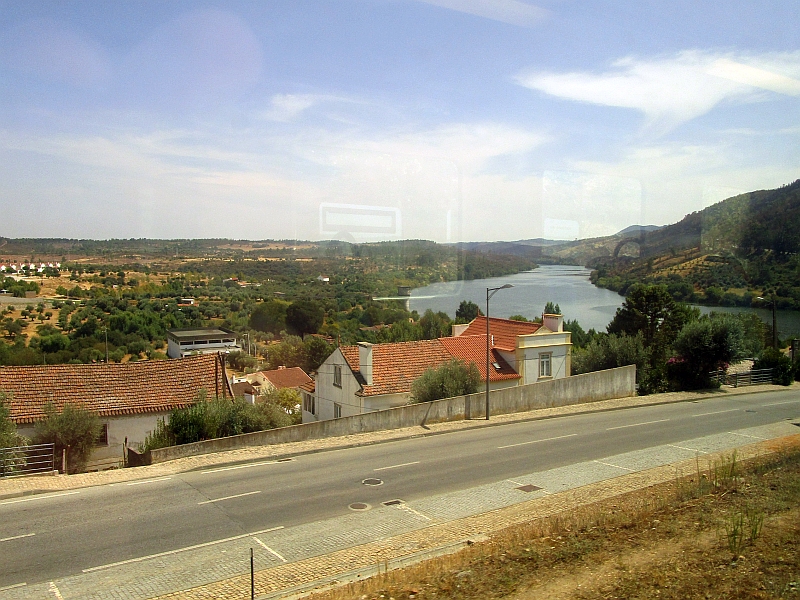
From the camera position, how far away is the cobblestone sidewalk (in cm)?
1284

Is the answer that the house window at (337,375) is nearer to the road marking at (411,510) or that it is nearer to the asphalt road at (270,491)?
the asphalt road at (270,491)

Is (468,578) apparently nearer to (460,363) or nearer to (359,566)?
(359,566)

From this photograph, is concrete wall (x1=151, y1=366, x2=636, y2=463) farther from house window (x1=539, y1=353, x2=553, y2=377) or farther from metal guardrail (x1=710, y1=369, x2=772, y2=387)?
metal guardrail (x1=710, y1=369, x2=772, y2=387)

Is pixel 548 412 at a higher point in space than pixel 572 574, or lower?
lower

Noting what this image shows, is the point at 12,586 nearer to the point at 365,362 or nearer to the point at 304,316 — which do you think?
the point at 365,362

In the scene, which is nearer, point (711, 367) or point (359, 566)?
point (359, 566)

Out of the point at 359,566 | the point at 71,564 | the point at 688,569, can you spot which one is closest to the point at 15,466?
the point at 71,564

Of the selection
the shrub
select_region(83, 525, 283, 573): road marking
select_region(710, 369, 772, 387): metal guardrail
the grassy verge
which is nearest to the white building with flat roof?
select_region(710, 369, 772, 387): metal guardrail

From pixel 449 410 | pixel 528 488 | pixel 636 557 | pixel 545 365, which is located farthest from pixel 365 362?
pixel 636 557

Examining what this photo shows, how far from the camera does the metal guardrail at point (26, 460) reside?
48.6 ft

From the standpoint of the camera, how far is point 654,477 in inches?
509

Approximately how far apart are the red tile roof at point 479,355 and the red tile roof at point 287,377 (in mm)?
16129

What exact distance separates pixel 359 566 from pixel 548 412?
16209 millimetres

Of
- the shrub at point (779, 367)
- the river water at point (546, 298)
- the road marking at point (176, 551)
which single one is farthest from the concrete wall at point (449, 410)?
the river water at point (546, 298)
